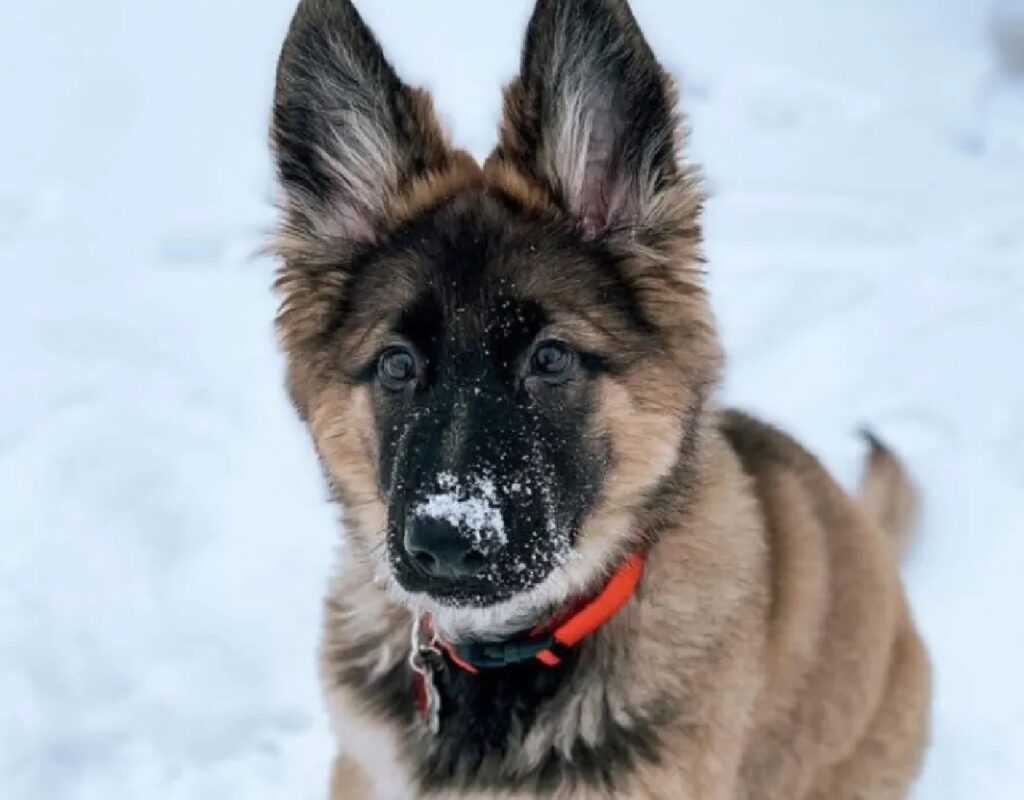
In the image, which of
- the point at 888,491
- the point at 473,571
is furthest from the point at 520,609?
the point at 888,491

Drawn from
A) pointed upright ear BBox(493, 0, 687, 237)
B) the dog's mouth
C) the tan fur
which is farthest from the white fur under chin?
pointed upright ear BBox(493, 0, 687, 237)

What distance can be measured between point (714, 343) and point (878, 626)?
3.30ft

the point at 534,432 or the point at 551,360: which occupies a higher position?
the point at 551,360

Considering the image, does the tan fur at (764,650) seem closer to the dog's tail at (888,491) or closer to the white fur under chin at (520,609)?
the white fur under chin at (520,609)

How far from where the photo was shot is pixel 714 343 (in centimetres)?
279

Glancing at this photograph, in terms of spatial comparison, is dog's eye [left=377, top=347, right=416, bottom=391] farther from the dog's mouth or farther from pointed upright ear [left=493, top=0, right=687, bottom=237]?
pointed upright ear [left=493, top=0, right=687, bottom=237]

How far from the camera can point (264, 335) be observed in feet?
17.2

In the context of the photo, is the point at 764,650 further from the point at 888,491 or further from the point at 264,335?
the point at 264,335

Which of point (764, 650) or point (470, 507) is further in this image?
point (764, 650)

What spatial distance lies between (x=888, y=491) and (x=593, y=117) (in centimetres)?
201

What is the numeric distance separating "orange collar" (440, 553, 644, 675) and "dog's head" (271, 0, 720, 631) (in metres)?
0.05

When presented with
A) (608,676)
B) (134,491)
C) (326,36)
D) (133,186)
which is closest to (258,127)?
(133,186)

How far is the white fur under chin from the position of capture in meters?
2.80

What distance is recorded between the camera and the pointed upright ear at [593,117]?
8.24ft
